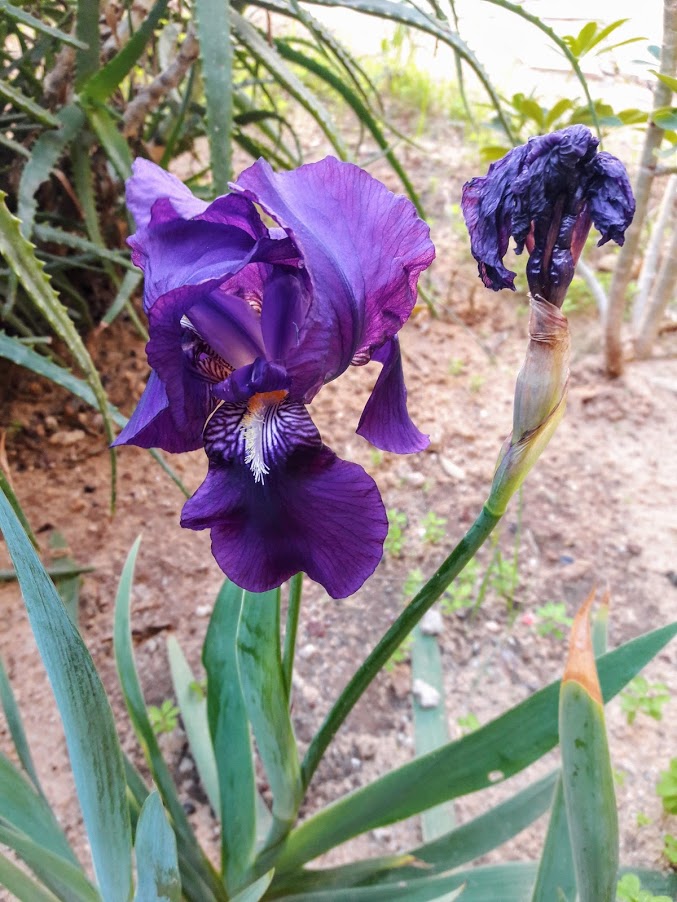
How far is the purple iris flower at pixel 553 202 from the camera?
1.71 feet

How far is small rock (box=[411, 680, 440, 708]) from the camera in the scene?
4.02 ft

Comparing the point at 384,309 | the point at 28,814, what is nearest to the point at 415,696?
the point at 28,814

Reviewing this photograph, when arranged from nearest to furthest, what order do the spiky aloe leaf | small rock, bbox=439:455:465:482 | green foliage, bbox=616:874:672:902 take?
green foliage, bbox=616:874:672:902 → the spiky aloe leaf → small rock, bbox=439:455:465:482

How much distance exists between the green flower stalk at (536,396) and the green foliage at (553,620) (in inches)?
36.1

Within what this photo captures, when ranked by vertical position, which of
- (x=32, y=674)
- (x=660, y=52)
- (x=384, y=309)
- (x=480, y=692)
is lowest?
(x=32, y=674)

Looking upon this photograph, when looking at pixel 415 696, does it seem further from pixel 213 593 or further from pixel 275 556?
pixel 275 556

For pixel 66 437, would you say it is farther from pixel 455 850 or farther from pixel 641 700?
pixel 641 700

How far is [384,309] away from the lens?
23.9 inches

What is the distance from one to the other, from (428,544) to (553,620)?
335 mm

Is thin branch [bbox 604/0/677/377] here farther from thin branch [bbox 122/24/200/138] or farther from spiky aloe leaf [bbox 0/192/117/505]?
spiky aloe leaf [bbox 0/192/117/505]

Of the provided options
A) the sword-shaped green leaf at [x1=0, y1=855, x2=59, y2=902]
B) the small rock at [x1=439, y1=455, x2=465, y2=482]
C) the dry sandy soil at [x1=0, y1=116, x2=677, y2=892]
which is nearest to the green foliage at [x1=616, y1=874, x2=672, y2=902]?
the dry sandy soil at [x1=0, y1=116, x2=677, y2=892]

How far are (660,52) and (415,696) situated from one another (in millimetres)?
1303

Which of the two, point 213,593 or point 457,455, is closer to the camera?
point 213,593

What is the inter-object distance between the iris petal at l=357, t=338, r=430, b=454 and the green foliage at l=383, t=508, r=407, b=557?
Answer: 93 centimetres
